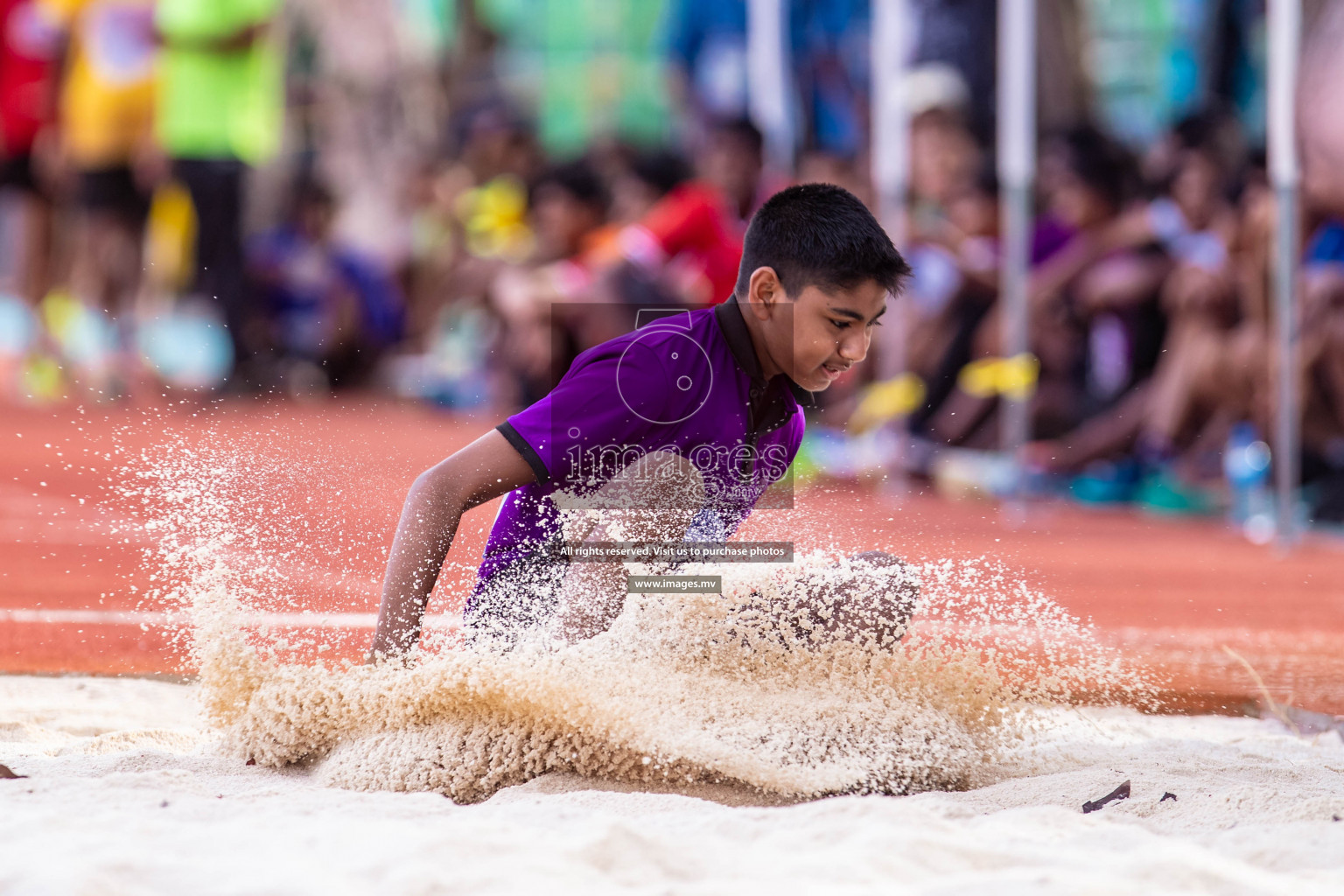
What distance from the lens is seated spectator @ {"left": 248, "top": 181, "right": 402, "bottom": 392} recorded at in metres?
11.8

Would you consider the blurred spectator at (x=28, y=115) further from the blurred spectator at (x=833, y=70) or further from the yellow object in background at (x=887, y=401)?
the yellow object in background at (x=887, y=401)

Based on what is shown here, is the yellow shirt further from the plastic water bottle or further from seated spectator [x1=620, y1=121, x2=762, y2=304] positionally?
the plastic water bottle

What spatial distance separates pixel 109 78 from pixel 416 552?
9014 millimetres

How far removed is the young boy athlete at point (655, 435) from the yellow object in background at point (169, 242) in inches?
339

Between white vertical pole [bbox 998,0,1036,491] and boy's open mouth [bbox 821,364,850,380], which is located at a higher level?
white vertical pole [bbox 998,0,1036,491]

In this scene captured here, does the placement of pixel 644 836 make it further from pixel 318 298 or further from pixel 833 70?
pixel 318 298

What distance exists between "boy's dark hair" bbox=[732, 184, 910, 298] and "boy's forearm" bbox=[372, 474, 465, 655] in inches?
25.8

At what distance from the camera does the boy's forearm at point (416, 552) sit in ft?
7.64

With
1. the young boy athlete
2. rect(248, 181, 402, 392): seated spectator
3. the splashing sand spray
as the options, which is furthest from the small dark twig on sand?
rect(248, 181, 402, 392): seated spectator

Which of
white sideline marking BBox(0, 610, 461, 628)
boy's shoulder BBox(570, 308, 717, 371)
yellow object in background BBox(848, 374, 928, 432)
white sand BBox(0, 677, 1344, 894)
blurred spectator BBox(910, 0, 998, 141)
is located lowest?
white sand BBox(0, 677, 1344, 894)

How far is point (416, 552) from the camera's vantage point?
91.7 inches

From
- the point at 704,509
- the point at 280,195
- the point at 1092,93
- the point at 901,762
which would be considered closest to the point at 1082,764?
the point at 901,762

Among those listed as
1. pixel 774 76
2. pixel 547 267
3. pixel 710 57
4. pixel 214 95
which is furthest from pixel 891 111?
pixel 710 57

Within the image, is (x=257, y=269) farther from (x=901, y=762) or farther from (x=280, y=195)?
(x=901, y=762)
